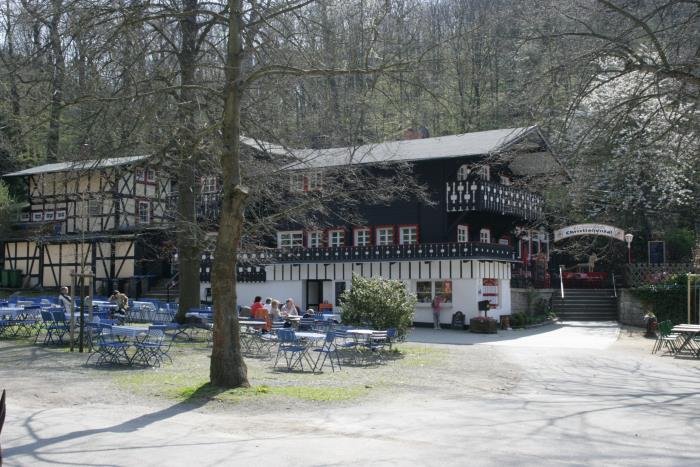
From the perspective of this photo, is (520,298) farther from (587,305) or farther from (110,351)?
(110,351)

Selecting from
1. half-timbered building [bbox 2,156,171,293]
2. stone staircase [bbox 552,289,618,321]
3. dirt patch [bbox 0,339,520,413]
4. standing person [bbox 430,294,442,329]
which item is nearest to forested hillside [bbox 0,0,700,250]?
dirt patch [bbox 0,339,520,413]

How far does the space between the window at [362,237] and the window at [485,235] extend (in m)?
5.27

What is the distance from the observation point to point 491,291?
3216cm

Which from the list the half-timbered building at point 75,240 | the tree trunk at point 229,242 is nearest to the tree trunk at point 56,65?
the tree trunk at point 229,242

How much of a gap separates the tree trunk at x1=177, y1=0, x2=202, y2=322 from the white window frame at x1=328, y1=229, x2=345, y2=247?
43.8ft

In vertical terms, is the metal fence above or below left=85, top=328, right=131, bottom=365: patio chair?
above

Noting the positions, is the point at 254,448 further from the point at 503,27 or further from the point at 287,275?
the point at 287,275

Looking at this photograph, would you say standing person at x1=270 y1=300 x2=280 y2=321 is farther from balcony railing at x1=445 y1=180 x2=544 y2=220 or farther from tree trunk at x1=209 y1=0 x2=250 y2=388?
balcony railing at x1=445 y1=180 x2=544 y2=220

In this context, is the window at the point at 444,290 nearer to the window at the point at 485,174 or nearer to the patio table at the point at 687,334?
the window at the point at 485,174

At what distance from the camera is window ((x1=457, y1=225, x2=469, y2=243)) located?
1308 inches

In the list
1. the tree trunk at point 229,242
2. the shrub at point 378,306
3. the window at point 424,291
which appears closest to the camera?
the tree trunk at point 229,242

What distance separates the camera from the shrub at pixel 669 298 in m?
29.3

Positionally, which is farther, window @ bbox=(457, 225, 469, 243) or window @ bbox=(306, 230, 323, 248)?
window @ bbox=(306, 230, 323, 248)

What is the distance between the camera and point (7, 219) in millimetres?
41812
